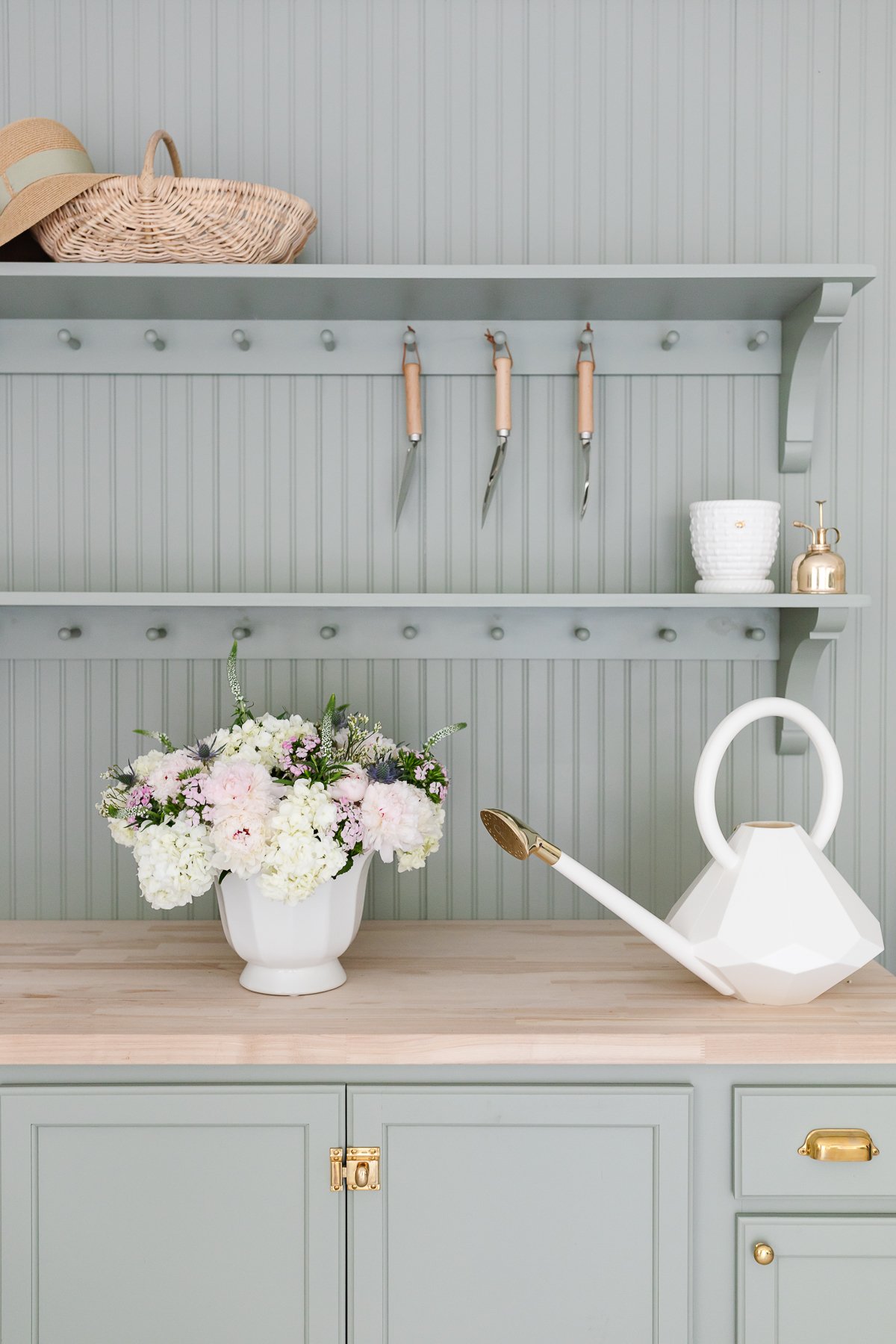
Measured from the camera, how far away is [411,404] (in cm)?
157

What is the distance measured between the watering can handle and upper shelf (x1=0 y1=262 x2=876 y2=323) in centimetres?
62

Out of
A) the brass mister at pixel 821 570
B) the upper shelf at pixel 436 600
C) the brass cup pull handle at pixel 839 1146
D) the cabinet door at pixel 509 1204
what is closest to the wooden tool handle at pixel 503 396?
the upper shelf at pixel 436 600

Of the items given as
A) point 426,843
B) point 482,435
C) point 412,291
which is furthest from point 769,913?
point 412,291

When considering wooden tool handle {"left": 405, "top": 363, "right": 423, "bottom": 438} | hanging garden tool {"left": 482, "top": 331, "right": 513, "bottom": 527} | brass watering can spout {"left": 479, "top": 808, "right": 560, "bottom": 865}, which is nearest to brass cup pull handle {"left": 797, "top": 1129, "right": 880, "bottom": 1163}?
brass watering can spout {"left": 479, "top": 808, "right": 560, "bottom": 865}

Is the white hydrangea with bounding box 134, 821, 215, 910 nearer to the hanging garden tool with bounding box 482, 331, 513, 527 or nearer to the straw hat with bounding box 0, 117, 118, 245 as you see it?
the hanging garden tool with bounding box 482, 331, 513, 527

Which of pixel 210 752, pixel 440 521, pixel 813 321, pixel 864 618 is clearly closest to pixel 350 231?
pixel 440 521

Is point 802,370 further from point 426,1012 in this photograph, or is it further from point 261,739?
point 426,1012

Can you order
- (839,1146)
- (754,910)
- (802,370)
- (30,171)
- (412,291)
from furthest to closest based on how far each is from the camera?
(802,370)
(412,291)
(30,171)
(754,910)
(839,1146)

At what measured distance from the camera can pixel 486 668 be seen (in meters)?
1.69

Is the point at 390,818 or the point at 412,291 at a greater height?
the point at 412,291

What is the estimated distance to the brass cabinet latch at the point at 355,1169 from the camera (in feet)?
3.86

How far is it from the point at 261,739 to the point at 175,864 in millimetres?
192

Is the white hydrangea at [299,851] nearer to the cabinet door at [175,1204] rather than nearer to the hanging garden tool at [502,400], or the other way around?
the cabinet door at [175,1204]

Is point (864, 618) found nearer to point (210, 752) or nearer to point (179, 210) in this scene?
point (210, 752)
